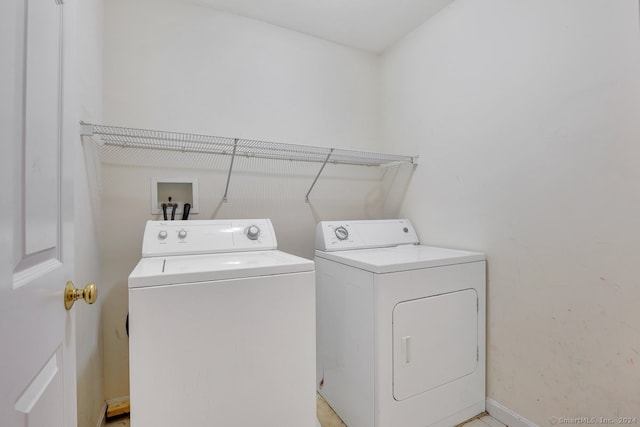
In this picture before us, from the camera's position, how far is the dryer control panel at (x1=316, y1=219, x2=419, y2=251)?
1.88m

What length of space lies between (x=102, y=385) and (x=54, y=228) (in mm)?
1503

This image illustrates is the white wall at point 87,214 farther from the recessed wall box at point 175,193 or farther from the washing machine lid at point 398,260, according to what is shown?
the washing machine lid at point 398,260

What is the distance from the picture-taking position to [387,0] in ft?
6.33

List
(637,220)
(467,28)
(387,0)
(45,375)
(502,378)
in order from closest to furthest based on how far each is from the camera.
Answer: (45,375)
(637,220)
(502,378)
(467,28)
(387,0)

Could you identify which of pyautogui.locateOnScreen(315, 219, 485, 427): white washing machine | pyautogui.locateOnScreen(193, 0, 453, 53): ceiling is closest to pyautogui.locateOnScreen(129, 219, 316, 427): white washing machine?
pyautogui.locateOnScreen(315, 219, 485, 427): white washing machine

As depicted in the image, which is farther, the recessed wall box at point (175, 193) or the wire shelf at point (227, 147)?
the recessed wall box at point (175, 193)

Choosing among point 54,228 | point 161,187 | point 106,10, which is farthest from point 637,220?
point 106,10

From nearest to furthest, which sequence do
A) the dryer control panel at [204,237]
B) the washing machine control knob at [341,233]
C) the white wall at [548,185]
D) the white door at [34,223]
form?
the white door at [34,223] → the white wall at [548,185] → the dryer control panel at [204,237] → the washing machine control knob at [341,233]

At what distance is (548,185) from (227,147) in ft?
6.10

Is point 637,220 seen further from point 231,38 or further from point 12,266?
point 231,38

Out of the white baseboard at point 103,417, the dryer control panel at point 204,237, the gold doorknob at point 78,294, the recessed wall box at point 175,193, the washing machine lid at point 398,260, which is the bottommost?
the white baseboard at point 103,417

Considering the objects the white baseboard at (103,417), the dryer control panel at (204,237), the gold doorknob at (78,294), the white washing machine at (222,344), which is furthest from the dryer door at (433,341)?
the white baseboard at (103,417)

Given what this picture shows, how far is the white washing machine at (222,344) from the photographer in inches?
39.5

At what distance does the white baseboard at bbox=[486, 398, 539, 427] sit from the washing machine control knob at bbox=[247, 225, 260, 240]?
5.51 ft
